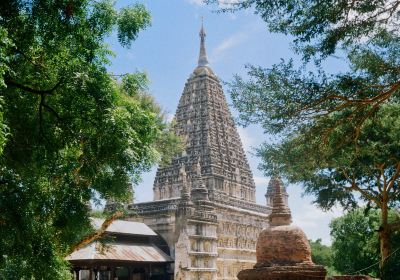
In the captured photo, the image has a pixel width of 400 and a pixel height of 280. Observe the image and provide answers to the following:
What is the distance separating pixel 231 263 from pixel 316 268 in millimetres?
28596

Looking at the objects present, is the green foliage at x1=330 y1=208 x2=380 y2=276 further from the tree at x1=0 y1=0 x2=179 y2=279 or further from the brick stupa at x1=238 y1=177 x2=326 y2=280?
the tree at x1=0 y1=0 x2=179 y2=279

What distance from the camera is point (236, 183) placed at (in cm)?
4319

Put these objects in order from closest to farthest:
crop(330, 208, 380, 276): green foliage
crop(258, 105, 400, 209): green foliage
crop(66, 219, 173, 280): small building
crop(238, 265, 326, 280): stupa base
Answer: crop(238, 265, 326, 280): stupa base, crop(258, 105, 400, 209): green foliage, crop(66, 219, 173, 280): small building, crop(330, 208, 380, 276): green foliage

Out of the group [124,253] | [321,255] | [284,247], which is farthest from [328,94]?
[321,255]

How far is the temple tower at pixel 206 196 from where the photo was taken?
108ft

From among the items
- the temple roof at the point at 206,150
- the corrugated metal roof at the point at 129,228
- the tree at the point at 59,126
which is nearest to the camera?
the tree at the point at 59,126

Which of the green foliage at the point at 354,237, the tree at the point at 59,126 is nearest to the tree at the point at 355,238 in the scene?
the green foliage at the point at 354,237

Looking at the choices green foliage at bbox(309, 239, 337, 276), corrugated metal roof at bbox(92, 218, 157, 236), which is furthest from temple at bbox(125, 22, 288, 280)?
green foliage at bbox(309, 239, 337, 276)

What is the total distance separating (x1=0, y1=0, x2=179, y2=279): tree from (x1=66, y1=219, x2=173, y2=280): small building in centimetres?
1688

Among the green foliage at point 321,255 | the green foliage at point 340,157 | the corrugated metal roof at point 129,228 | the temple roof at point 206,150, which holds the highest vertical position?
the temple roof at point 206,150

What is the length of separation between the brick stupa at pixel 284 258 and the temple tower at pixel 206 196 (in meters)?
21.4

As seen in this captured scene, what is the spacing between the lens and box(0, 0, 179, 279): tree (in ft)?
27.8

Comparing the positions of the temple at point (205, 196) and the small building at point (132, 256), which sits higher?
the temple at point (205, 196)

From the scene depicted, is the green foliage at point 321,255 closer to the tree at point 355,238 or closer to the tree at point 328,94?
the tree at point 355,238
